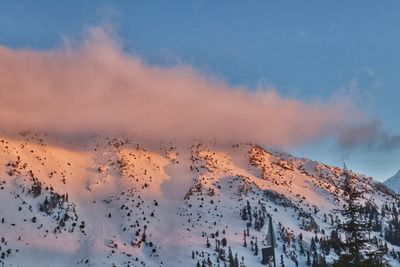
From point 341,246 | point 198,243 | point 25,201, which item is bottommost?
point 341,246

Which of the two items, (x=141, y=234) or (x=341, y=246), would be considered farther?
(x=141, y=234)

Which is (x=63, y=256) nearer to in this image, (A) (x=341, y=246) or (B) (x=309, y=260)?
(B) (x=309, y=260)

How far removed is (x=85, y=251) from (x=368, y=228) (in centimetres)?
15750

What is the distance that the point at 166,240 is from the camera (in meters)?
190

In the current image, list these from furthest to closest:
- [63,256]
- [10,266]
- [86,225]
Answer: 1. [86,225]
2. [63,256]
3. [10,266]

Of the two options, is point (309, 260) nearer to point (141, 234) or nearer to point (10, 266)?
point (141, 234)

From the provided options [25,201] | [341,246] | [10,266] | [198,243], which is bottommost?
[341,246]

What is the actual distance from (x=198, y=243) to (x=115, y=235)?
99.4 ft

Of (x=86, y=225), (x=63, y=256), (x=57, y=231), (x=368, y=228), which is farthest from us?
(x=86, y=225)

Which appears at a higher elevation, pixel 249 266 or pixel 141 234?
pixel 141 234

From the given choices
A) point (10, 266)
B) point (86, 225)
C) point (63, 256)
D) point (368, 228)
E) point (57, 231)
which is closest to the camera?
point (368, 228)

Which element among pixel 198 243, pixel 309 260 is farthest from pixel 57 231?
pixel 309 260

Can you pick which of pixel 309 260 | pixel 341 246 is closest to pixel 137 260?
pixel 309 260

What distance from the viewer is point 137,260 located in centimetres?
17050
